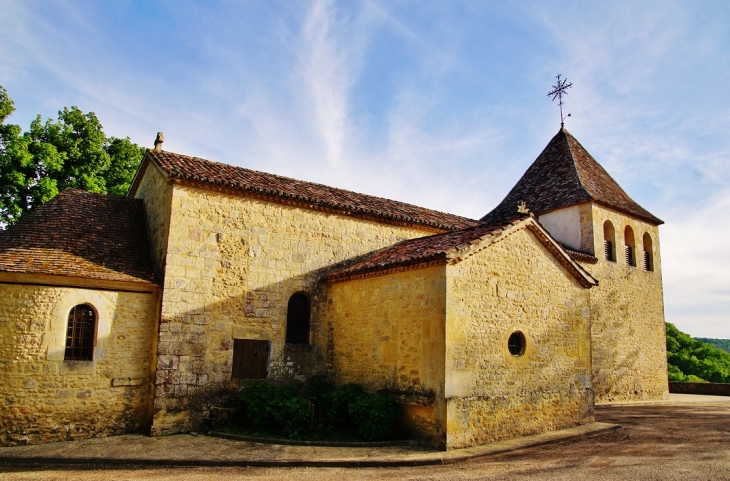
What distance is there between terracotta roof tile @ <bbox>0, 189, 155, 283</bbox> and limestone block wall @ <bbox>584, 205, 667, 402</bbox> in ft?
49.9

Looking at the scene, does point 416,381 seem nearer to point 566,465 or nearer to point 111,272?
point 566,465

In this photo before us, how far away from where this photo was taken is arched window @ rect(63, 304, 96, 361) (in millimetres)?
10406

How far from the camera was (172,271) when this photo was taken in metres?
11.2

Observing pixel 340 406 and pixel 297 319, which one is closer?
pixel 340 406

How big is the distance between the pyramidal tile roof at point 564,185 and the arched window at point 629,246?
742 millimetres

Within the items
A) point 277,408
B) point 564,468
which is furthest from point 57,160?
point 564,468

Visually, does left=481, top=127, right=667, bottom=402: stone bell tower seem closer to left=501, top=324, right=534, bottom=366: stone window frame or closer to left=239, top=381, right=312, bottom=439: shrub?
left=501, top=324, right=534, bottom=366: stone window frame

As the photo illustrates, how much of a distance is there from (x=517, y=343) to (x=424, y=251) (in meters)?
3.04

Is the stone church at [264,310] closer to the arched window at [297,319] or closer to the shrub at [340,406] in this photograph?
the arched window at [297,319]

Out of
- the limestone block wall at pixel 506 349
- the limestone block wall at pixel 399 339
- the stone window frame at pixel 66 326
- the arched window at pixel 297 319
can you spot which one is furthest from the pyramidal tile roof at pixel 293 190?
the limestone block wall at pixel 506 349

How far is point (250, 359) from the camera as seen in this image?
12.1 meters

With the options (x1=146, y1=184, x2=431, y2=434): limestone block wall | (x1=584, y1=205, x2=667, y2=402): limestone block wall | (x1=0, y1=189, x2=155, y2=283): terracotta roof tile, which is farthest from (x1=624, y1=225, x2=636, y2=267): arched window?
(x1=0, y1=189, x2=155, y2=283): terracotta roof tile

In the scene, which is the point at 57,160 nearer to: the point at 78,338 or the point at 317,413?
the point at 78,338

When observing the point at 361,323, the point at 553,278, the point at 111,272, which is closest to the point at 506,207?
the point at 553,278
